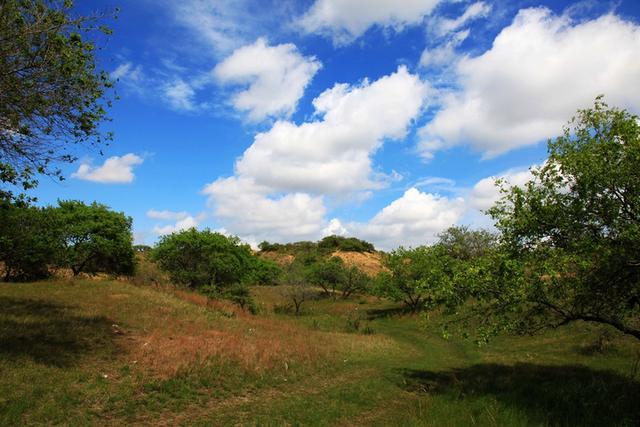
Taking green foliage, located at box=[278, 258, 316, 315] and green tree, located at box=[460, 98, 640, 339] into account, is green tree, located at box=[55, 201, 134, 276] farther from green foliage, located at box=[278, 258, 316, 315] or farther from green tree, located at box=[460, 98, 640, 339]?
green tree, located at box=[460, 98, 640, 339]

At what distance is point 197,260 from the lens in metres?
47.1

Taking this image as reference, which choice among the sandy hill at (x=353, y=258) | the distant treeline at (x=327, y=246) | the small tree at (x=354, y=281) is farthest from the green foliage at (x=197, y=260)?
the distant treeline at (x=327, y=246)

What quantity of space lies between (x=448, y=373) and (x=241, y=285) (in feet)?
81.2

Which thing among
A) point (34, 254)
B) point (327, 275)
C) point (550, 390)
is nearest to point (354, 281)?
point (327, 275)

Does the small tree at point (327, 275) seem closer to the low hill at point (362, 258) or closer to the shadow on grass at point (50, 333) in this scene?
the low hill at point (362, 258)

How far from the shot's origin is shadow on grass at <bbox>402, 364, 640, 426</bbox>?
1149 centimetres

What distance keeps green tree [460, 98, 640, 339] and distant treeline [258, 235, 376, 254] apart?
105 metres

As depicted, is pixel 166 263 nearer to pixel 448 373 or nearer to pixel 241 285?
pixel 241 285

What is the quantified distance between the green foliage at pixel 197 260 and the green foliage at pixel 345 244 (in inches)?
2906

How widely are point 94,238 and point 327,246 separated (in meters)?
86.9

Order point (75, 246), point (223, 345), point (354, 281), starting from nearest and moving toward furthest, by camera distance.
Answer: point (223, 345), point (75, 246), point (354, 281)

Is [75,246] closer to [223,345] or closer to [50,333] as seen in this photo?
[50,333]

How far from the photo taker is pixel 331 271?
220ft

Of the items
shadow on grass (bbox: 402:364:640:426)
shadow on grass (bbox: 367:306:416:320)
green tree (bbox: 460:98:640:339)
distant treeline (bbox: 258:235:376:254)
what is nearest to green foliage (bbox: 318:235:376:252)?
distant treeline (bbox: 258:235:376:254)
